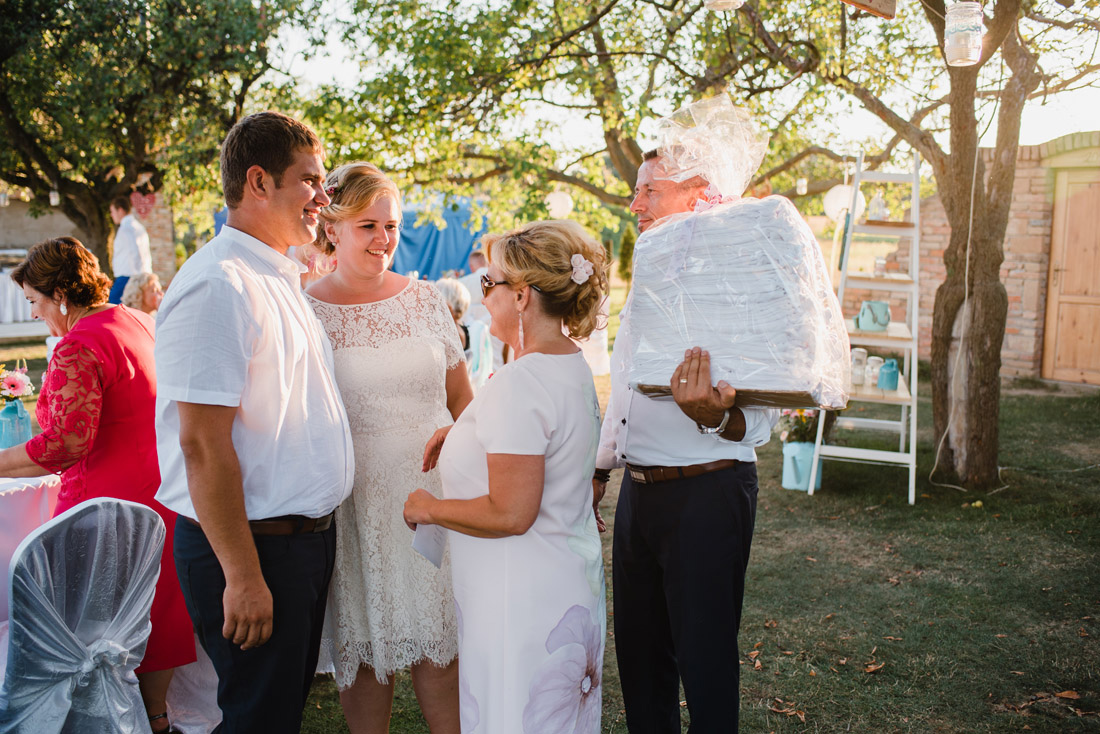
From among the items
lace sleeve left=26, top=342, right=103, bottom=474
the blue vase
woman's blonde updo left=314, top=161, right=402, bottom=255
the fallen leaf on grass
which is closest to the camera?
woman's blonde updo left=314, top=161, right=402, bottom=255

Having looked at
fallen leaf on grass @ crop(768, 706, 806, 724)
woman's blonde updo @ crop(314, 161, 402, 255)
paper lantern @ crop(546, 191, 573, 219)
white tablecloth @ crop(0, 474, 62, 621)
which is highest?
paper lantern @ crop(546, 191, 573, 219)

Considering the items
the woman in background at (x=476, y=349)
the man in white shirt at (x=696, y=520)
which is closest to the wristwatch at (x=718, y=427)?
the man in white shirt at (x=696, y=520)

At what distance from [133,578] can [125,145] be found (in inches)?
518

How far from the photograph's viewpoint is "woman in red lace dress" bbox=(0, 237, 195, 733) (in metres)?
2.58

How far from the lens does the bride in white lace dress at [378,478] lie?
7.70 feet

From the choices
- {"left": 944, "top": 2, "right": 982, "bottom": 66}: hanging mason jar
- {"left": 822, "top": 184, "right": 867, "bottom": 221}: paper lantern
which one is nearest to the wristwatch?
{"left": 944, "top": 2, "right": 982, "bottom": 66}: hanging mason jar

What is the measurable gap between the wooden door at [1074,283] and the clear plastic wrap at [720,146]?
33.9 ft

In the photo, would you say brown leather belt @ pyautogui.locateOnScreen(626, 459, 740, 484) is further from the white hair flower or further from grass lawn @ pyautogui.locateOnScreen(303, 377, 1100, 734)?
grass lawn @ pyautogui.locateOnScreen(303, 377, 1100, 734)

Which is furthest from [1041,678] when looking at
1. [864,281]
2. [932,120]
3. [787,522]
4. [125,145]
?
[125,145]

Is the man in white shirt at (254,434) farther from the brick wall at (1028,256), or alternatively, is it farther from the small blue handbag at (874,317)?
the brick wall at (1028,256)

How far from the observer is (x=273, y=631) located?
1831 millimetres

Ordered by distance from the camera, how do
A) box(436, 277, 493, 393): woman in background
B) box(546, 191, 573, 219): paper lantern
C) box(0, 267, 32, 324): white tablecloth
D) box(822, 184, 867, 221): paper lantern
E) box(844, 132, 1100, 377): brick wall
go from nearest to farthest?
box(436, 277, 493, 393): woman in background → box(822, 184, 867, 221): paper lantern → box(844, 132, 1100, 377): brick wall → box(546, 191, 573, 219): paper lantern → box(0, 267, 32, 324): white tablecloth

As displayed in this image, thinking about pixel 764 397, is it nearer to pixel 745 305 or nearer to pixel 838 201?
pixel 745 305

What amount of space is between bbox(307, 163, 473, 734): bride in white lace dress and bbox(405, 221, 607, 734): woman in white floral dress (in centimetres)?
38
